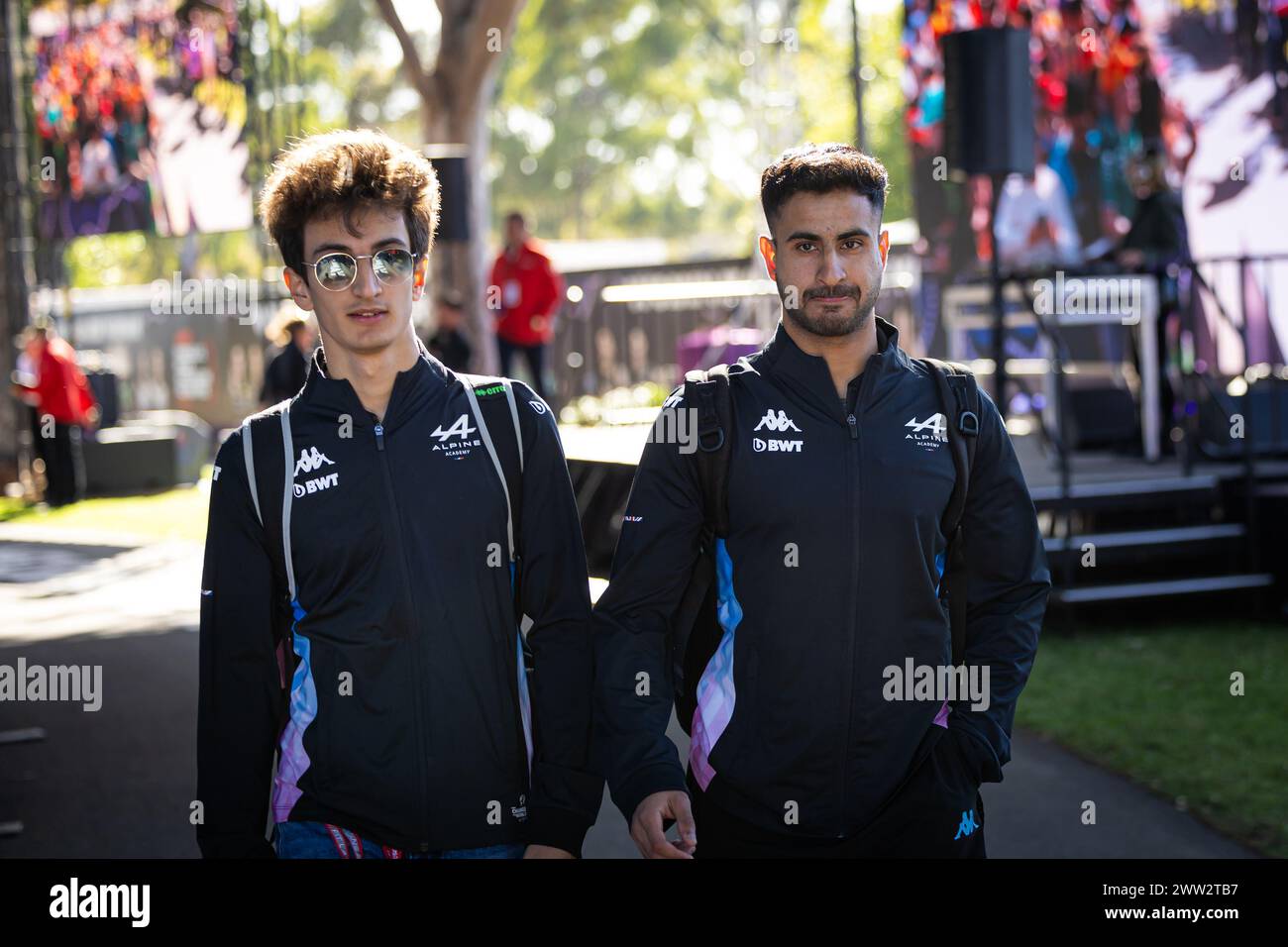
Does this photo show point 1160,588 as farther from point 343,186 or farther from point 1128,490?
point 343,186

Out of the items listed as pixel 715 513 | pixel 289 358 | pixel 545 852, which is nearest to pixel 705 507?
pixel 715 513

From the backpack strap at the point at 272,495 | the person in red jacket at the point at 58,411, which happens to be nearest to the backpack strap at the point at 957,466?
the backpack strap at the point at 272,495

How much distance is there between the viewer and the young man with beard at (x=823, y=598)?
9.93ft

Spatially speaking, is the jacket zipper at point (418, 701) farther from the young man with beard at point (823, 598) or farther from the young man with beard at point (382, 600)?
the young man with beard at point (823, 598)

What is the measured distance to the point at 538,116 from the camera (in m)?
61.8

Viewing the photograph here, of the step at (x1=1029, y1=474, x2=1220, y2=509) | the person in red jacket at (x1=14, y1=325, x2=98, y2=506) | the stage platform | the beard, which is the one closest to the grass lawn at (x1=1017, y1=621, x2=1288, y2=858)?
the stage platform

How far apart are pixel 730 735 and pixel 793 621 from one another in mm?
255

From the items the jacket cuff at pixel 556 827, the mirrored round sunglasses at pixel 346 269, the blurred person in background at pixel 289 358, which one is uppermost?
the blurred person in background at pixel 289 358

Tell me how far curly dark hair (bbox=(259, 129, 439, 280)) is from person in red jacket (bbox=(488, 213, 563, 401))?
41.5 ft

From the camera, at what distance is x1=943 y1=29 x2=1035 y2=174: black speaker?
10250 mm

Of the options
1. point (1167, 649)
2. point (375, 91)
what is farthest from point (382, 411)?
point (375, 91)

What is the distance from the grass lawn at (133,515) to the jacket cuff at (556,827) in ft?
42.9

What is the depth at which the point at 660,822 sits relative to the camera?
9.54ft

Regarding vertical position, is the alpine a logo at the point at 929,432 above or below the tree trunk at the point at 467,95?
below
